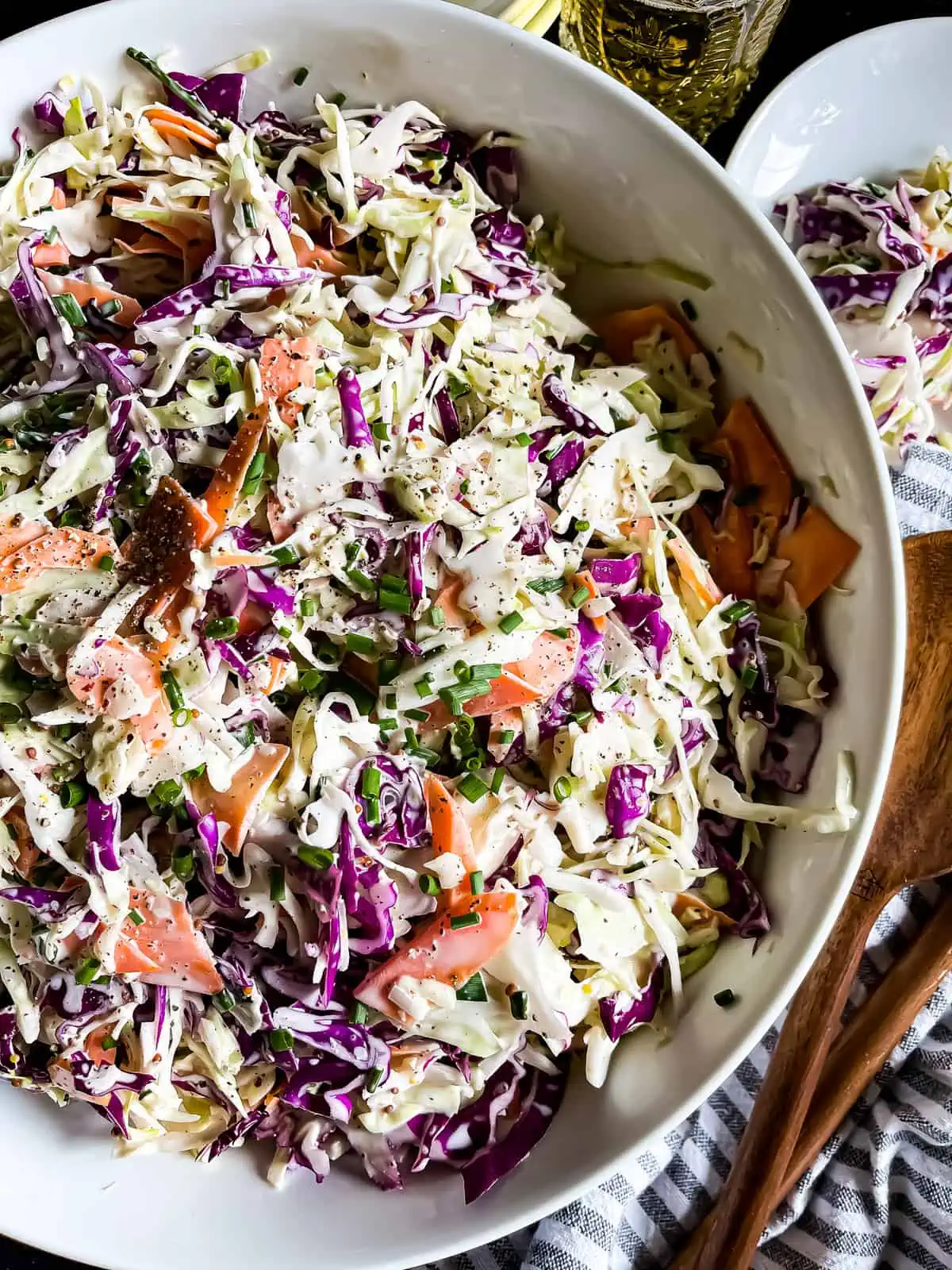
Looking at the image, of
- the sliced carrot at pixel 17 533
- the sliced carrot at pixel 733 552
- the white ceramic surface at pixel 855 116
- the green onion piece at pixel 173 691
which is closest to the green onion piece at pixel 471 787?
the green onion piece at pixel 173 691

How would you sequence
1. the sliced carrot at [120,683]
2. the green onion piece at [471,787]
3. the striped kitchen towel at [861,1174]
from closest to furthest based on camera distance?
the sliced carrot at [120,683]
the green onion piece at [471,787]
the striped kitchen towel at [861,1174]

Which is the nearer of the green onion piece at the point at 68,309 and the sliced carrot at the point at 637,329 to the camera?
the green onion piece at the point at 68,309

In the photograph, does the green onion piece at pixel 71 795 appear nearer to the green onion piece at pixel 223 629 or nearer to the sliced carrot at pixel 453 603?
the green onion piece at pixel 223 629

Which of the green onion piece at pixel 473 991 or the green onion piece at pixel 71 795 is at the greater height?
the green onion piece at pixel 71 795

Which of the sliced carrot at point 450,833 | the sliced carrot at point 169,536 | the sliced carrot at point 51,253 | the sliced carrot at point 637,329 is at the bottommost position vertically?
the sliced carrot at point 450,833

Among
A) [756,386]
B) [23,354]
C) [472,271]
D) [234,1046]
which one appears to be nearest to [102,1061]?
[234,1046]

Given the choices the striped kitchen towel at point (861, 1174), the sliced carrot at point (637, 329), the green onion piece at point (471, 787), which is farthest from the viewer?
the striped kitchen towel at point (861, 1174)

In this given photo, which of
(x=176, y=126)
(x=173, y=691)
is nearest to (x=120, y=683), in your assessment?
(x=173, y=691)
